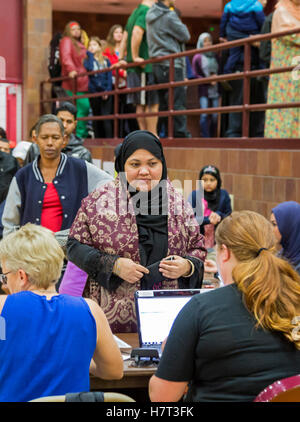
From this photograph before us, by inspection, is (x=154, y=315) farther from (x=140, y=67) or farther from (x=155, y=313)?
(x=140, y=67)

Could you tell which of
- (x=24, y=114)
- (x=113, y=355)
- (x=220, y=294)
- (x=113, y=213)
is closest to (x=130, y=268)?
(x=113, y=213)

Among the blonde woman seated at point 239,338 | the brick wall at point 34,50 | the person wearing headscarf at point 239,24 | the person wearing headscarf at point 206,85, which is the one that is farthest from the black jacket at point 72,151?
the brick wall at point 34,50

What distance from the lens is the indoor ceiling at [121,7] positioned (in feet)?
49.9

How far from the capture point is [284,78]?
7141mm

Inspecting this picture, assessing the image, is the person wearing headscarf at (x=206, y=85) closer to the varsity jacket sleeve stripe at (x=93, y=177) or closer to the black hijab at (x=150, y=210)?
the varsity jacket sleeve stripe at (x=93, y=177)

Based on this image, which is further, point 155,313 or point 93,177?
point 93,177

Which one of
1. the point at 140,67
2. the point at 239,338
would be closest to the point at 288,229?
the point at 239,338

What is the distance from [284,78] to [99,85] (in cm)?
421

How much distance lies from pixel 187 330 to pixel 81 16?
15453mm

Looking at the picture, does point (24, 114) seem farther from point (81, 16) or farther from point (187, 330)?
point (187, 330)

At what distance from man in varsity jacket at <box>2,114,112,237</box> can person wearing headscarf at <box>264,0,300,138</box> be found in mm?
2885

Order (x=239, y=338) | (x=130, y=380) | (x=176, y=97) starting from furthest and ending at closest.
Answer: (x=176, y=97) → (x=130, y=380) → (x=239, y=338)

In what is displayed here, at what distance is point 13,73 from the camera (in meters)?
13.1

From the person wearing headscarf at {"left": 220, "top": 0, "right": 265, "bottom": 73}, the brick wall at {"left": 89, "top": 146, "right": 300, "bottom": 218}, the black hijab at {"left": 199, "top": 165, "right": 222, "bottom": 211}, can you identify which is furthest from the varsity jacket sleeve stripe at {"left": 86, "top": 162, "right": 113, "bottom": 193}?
the person wearing headscarf at {"left": 220, "top": 0, "right": 265, "bottom": 73}
